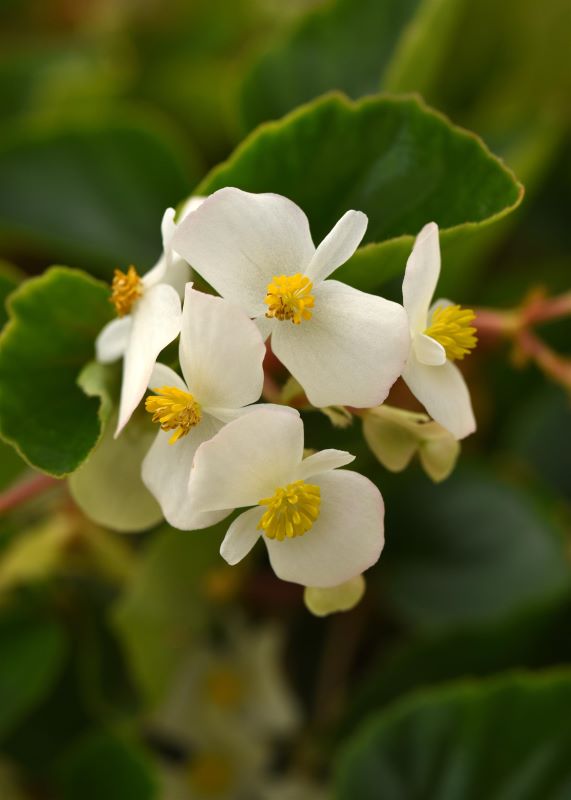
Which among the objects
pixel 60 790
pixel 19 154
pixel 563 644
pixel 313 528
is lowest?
pixel 60 790

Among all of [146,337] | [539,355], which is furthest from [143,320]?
[539,355]

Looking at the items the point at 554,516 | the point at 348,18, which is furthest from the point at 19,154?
the point at 554,516

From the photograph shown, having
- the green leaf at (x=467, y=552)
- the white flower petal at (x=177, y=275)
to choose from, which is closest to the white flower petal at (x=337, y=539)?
the white flower petal at (x=177, y=275)

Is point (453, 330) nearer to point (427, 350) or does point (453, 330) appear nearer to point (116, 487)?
point (427, 350)

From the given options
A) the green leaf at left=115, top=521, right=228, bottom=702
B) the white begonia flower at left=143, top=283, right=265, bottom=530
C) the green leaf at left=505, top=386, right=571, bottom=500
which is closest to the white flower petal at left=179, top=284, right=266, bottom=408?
the white begonia flower at left=143, top=283, right=265, bottom=530

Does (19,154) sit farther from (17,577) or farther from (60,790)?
(60,790)

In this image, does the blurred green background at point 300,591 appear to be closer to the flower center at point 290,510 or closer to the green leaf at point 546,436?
the green leaf at point 546,436
